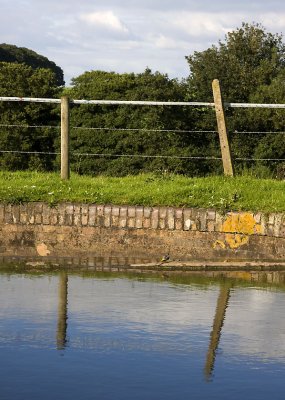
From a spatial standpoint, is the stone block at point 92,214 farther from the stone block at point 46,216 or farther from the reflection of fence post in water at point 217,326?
the reflection of fence post in water at point 217,326

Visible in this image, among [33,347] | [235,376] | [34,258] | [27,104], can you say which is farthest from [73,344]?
[27,104]

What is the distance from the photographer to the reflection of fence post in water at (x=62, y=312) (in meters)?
5.06

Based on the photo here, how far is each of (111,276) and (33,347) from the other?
263 cm

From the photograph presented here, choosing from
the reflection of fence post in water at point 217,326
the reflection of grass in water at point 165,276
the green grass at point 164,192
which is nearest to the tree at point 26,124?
the green grass at point 164,192

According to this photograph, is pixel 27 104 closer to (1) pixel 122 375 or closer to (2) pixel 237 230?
(2) pixel 237 230

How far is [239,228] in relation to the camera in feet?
28.2

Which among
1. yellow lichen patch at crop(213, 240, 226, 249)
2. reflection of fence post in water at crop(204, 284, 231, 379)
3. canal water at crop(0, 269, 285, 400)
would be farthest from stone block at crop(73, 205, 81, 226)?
reflection of fence post in water at crop(204, 284, 231, 379)

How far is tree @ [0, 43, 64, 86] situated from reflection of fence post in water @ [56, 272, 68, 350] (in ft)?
218

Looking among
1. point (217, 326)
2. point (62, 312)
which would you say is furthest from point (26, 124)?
point (217, 326)

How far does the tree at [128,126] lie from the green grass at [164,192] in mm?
13042

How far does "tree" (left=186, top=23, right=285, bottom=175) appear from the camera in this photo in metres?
30.9

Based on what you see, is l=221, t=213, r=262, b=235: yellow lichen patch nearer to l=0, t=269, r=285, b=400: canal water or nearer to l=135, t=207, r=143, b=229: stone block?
l=135, t=207, r=143, b=229: stone block

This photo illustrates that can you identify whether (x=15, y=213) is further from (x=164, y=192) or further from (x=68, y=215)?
(x=164, y=192)

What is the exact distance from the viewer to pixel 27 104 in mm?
27000
